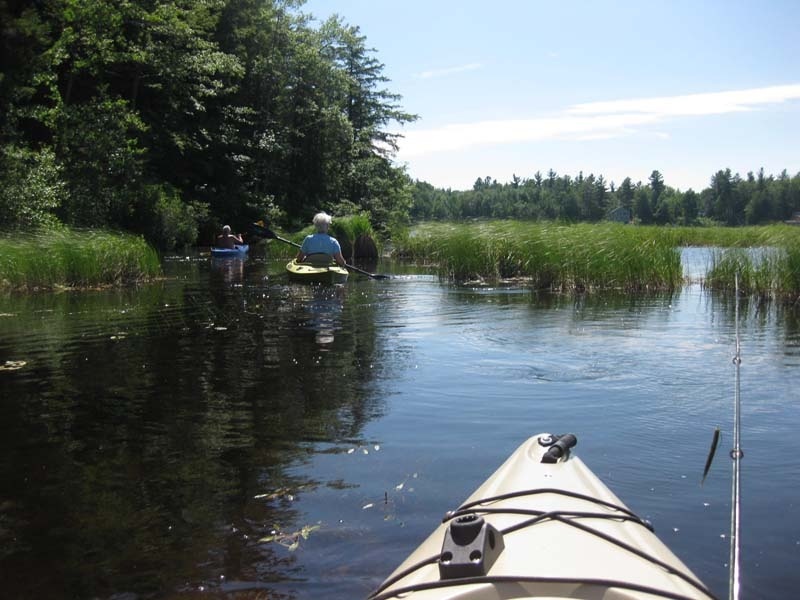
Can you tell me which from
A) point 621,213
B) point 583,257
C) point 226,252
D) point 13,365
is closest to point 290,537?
point 13,365

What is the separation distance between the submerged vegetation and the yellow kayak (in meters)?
4.89

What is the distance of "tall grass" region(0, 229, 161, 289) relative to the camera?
54.6 ft

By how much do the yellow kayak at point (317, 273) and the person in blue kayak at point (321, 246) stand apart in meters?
0.26

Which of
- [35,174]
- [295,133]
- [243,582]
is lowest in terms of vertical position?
[243,582]

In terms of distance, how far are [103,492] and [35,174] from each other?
1881 centimetres

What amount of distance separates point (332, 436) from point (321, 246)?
1202cm

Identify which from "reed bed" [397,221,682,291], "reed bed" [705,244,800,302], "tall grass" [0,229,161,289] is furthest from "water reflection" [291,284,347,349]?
"reed bed" [705,244,800,302]

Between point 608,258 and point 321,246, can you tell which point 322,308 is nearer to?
point 321,246

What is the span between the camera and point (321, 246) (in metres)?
18.1

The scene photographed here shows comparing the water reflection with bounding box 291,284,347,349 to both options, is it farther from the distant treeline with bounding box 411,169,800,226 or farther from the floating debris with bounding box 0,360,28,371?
the distant treeline with bounding box 411,169,800,226

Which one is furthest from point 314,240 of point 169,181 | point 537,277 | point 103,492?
point 169,181

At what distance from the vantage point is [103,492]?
5.09 meters

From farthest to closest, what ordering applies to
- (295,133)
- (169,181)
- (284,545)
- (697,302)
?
1. (295,133)
2. (169,181)
3. (697,302)
4. (284,545)

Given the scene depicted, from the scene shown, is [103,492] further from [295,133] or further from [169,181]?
[295,133]
